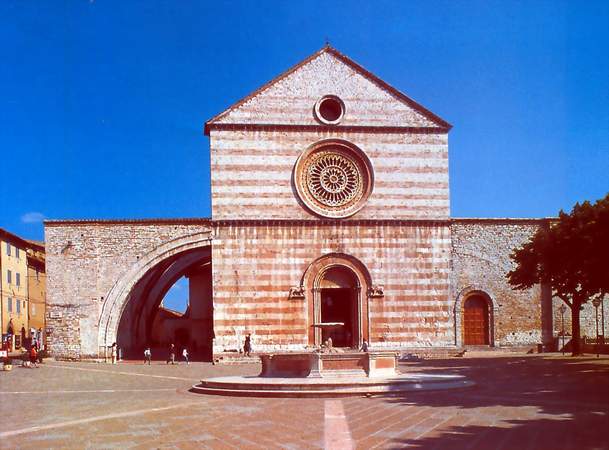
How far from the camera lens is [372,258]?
35.1m

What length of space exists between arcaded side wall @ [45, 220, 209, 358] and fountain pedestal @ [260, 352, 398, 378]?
621 inches

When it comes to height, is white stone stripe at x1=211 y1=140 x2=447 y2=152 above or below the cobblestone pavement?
above

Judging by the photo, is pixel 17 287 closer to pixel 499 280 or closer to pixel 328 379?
pixel 499 280

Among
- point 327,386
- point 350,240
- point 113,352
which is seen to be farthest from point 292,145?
point 327,386

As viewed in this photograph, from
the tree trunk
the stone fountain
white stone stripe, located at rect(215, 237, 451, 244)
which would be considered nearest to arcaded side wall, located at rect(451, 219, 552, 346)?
white stone stripe, located at rect(215, 237, 451, 244)

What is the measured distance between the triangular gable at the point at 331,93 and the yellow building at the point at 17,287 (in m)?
20.8

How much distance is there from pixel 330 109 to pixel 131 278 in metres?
12.9

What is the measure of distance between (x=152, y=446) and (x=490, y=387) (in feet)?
36.6

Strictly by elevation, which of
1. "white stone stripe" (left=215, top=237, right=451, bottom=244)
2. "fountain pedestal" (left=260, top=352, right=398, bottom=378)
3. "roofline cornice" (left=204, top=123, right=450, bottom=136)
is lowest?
"fountain pedestal" (left=260, top=352, right=398, bottom=378)

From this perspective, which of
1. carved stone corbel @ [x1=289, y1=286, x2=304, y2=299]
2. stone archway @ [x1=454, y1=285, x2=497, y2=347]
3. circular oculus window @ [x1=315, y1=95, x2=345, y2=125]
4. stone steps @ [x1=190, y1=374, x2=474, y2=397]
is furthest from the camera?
stone archway @ [x1=454, y1=285, x2=497, y2=347]

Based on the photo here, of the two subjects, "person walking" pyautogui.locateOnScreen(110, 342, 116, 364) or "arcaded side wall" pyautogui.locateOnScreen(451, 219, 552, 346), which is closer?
"person walking" pyautogui.locateOnScreen(110, 342, 116, 364)

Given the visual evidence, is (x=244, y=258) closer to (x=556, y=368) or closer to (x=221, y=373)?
(x=221, y=373)

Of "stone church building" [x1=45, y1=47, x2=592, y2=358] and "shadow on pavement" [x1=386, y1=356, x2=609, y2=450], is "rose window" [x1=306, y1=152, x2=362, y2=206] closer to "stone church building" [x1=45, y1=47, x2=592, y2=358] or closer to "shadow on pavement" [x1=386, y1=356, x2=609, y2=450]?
"stone church building" [x1=45, y1=47, x2=592, y2=358]

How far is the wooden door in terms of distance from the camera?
3722 cm
